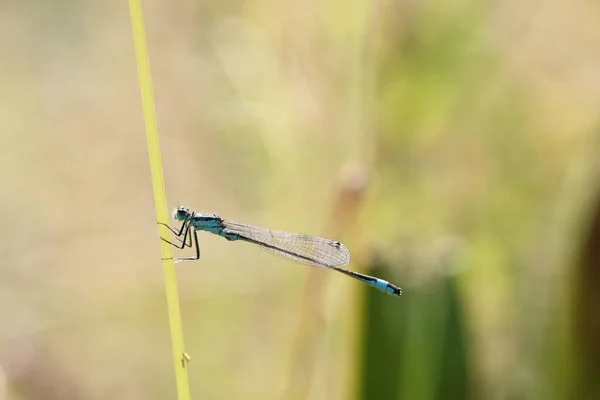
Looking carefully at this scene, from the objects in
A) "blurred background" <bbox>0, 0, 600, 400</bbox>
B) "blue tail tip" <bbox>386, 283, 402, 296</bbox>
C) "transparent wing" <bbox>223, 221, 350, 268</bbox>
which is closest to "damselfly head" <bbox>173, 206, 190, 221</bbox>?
"transparent wing" <bbox>223, 221, 350, 268</bbox>

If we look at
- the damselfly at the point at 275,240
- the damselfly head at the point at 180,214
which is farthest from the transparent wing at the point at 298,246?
the damselfly head at the point at 180,214

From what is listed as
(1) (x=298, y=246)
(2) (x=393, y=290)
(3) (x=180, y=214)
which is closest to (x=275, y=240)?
(1) (x=298, y=246)

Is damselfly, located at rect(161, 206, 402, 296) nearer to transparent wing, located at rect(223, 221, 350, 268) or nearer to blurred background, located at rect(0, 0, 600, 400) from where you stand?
transparent wing, located at rect(223, 221, 350, 268)

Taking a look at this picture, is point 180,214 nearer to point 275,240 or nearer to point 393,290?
point 275,240

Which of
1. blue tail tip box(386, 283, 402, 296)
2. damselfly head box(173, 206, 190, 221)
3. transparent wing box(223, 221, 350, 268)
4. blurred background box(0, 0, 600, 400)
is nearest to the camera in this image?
blue tail tip box(386, 283, 402, 296)

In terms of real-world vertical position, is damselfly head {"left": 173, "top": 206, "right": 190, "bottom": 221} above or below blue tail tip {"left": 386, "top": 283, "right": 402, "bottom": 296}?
above

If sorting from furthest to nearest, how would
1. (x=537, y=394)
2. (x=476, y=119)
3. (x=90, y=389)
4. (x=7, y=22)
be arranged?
1. (x=7, y=22)
2. (x=476, y=119)
3. (x=90, y=389)
4. (x=537, y=394)

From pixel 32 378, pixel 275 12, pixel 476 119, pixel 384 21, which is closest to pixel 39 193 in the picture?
pixel 32 378

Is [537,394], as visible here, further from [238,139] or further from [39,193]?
[39,193]
